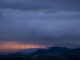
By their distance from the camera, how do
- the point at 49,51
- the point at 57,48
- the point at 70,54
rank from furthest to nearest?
the point at 57,48 < the point at 49,51 < the point at 70,54

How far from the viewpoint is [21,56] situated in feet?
121

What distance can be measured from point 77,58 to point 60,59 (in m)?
2.45

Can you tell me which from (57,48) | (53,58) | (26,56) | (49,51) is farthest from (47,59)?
(57,48)

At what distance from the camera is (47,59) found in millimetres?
36625

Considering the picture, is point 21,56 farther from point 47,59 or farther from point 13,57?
point 47,59

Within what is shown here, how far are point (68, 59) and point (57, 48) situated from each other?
8.52m

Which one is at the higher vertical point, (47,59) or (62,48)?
(62,48)

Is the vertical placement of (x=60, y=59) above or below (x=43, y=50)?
below

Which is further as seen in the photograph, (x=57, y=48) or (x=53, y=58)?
(x=57, y=48)

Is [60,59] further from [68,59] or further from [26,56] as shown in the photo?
[26,56]

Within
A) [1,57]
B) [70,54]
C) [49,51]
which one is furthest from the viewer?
[49,51]

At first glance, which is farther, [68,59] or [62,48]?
[62,48]

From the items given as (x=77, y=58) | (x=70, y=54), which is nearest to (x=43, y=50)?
(x=70, y=54)

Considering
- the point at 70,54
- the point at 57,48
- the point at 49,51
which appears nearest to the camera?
the point at 70,54
